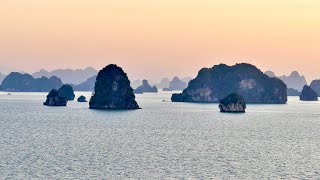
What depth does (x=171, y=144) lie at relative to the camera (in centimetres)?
12800

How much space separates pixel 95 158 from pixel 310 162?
3774cm

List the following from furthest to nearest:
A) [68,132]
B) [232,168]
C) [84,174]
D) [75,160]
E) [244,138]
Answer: [68,132]
[244,138]
[75,160]
[232,168]
[84,174]

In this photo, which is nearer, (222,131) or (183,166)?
(183,166)

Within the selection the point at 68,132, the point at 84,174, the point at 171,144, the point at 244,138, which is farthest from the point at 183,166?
the point at 68,132

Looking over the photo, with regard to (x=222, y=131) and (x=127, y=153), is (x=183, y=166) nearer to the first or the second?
(x=127, y=153)

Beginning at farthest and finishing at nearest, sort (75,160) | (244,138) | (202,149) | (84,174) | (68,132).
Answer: (68,132), (244,138), (202,149), (75,160), (84,174)

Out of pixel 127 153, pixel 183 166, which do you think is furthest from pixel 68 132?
pixel 183 166

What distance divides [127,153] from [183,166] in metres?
19.8

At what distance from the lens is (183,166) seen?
92.8 m

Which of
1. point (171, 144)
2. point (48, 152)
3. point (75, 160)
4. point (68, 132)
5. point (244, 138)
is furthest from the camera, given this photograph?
point (68, 132)

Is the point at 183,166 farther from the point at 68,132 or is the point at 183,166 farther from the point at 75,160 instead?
the point at 68,132

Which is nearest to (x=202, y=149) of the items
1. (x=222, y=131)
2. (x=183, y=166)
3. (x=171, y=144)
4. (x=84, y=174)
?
(x=171, y=144)

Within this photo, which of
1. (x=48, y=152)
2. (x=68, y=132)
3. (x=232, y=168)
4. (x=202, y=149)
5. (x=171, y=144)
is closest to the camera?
(x=232, y=168)

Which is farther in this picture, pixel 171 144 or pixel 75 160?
pixel 171 144
